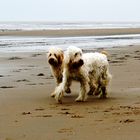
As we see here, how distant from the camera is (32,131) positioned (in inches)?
243

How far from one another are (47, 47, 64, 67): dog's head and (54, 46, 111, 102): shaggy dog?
523mm

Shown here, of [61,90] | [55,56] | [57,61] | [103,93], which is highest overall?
[55,56]

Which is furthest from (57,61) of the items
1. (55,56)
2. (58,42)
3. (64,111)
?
(58,42)

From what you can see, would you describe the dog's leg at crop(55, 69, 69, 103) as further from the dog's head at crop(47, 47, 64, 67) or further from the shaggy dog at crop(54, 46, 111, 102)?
the dog's head at crop(47, 47, 64, 67)

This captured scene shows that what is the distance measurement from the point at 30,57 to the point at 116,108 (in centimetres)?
1016

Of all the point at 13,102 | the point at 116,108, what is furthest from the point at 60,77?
the point at 116,108

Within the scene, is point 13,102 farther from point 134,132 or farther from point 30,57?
point 30,57

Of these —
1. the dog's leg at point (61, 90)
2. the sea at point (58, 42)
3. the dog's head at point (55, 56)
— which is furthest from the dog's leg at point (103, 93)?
the sea at point (58, 42)

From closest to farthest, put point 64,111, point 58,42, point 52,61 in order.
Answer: point 64,111 → point 52,61 → point 58,42

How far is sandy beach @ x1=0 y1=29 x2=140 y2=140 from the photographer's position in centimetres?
599

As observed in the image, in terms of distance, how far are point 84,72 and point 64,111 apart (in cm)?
145

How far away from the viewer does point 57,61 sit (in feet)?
31.3

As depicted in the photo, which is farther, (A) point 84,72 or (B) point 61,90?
(A) point 84,72

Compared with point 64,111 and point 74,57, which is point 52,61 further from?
point 64,111
